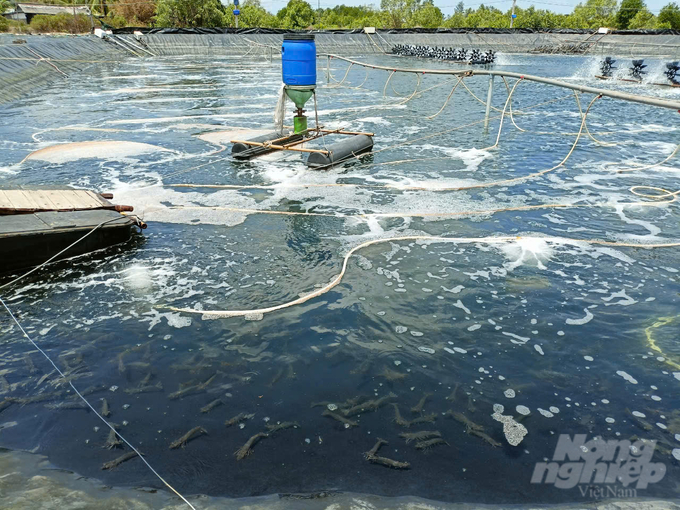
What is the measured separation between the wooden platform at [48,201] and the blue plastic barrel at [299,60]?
5.88m

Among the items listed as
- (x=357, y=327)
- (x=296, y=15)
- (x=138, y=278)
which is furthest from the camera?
(x=296, y=15)

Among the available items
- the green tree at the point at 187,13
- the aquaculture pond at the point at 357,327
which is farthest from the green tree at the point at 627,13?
the aquaculture pond at the point at 357,327

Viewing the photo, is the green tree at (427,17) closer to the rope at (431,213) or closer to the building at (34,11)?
the building at (34,11)

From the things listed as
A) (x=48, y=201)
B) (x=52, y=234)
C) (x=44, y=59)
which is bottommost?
(x=52, y=234)

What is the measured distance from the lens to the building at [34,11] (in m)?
63.4

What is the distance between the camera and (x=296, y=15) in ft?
273

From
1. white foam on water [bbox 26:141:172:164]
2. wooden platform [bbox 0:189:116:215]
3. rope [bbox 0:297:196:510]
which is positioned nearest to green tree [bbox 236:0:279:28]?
white foam on water [bbox 26:141:172:164]

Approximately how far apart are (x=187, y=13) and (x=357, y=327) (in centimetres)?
6321

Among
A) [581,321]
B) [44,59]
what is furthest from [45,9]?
[581,321]

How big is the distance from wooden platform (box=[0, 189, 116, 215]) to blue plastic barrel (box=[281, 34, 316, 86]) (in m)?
5.88

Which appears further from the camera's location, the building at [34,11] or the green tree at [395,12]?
the green tree at [395,12]

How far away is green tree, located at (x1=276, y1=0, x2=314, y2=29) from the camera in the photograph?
3221 inches

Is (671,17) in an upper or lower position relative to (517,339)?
upper

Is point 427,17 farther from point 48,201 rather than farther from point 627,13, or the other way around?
point 48,201
